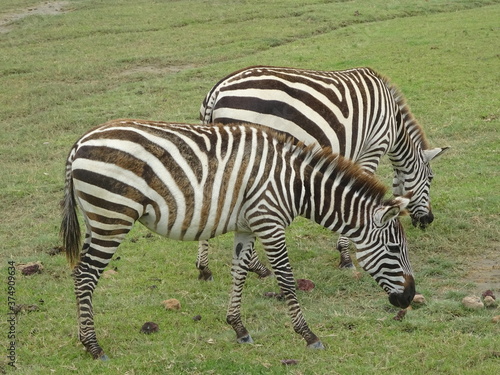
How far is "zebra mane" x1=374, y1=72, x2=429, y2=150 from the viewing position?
9.41m

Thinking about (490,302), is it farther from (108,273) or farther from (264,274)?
(108,273)

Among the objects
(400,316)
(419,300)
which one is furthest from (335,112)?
(400,316)

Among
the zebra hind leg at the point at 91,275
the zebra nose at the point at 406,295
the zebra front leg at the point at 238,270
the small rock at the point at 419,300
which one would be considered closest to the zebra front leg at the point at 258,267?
the zebra front leg at the point at 238,270

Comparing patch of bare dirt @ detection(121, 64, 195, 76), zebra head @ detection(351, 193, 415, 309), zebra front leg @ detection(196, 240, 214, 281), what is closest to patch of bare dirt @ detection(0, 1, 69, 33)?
→ patch of bare dirt @ detection(121, 64, 195, 76)

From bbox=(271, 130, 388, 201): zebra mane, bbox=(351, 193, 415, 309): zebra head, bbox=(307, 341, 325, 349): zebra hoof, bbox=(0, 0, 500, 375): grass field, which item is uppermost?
bbox=(271, 130, 388, 201): zebra mane

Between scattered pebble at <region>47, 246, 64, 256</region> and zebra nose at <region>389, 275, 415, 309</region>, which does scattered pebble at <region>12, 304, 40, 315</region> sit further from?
zebra nose at <region>389, 275, 415, 309</region>

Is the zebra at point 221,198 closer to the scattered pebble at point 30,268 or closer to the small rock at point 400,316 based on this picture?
the small rock at point 400,316

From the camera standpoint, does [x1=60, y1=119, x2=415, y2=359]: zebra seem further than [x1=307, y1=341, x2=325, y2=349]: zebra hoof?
No

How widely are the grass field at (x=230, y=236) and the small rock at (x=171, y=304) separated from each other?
0.13 metres

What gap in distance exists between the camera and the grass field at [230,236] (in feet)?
21.1

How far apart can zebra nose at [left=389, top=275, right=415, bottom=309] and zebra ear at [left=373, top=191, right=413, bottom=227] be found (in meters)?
0.66

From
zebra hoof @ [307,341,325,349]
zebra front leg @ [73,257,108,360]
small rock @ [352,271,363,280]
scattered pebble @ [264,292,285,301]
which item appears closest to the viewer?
zebra front leg @ [73,257,108,360]

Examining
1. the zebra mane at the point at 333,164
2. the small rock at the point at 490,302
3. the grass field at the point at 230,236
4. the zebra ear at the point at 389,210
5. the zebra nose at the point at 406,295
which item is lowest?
the grass field at the point at 230,236

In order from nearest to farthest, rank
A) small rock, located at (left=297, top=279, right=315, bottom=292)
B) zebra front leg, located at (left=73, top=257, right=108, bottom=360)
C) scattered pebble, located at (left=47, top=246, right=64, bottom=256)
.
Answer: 1. zebra front leg, located at (left=73, top=257, right=108, bottom=360)
2. small rock, located at (left=297, top=279, right=315, bottom=292)
3. scattered pebble, located at (left=47, top=246, right=64, bottom=256)
